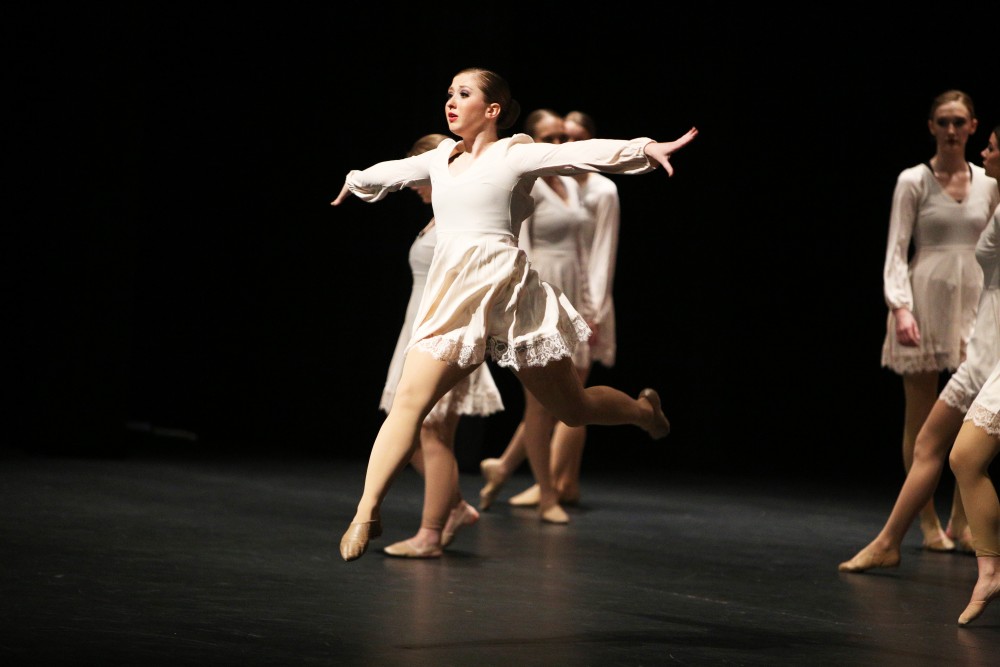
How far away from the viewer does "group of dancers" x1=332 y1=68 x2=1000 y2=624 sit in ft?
11.4

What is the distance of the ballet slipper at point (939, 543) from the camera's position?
513 cm

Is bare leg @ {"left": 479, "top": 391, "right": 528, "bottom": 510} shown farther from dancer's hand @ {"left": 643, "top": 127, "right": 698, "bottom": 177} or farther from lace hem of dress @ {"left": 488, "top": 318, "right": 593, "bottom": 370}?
dancer's hand @ {"left": 643, "top": 127, "right": 698, "bottom": 177}

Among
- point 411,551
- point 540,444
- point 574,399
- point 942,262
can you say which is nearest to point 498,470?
point 540,444

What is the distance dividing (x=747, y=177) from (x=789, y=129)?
0.36 m

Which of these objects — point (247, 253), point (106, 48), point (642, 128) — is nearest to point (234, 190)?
point (247, 253)

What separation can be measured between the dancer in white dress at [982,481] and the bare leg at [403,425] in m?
1.30

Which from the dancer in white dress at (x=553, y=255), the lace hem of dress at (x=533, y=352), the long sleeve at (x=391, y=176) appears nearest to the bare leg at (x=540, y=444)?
the dancer in white dress at (x=553, y=255)

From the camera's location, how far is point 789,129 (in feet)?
26.7

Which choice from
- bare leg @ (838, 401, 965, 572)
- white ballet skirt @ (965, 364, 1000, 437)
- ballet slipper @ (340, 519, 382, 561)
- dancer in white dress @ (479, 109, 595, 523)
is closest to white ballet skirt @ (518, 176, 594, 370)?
dancer in white dress @ (479, 109, 595, 523)

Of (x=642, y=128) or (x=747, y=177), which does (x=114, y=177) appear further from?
(x=747, y=177)

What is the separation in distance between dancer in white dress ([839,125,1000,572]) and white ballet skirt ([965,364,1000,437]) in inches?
12.4

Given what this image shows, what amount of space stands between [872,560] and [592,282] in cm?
175

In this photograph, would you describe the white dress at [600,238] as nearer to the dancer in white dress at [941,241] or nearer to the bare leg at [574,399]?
the dancer in white dress at [941,241]

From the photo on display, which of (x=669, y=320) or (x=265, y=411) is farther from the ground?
(x=669, y=320)
